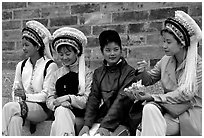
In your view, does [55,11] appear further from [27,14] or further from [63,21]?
[27,14]

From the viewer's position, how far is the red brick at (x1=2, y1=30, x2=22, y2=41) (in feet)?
17.9

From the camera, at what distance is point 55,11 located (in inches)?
208

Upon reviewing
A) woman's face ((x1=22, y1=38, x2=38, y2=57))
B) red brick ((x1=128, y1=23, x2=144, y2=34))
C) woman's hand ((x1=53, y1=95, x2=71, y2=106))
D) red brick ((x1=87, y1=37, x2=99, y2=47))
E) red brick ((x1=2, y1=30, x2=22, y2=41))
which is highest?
red brick ((x1=128, y1=23, x2=144, y2=34))

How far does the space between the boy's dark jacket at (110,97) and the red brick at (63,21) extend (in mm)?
1143

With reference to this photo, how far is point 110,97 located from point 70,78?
49 centimetres

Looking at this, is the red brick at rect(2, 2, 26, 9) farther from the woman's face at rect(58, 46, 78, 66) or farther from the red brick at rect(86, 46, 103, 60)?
the woman's face at rect(58, 46, 78, 66)

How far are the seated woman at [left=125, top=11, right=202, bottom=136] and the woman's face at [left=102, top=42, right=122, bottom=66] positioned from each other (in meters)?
0.31

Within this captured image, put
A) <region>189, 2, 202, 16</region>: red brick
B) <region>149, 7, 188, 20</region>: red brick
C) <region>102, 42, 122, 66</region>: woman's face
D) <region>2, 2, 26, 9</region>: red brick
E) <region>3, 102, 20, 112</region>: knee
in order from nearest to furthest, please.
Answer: <region>102, 42, 122, 66</region>: woman's face < <region>3, 102, 20, 112</region>: knee < <region>189, 2, 202, 16</region>: red brick < <region>149, 7, 188, 20</region>: red brick < <region>2, 2, 26, 9</region>: red brick

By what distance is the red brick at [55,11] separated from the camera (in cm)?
523

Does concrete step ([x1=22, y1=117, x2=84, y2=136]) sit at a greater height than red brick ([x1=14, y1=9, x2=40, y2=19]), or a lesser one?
lesser

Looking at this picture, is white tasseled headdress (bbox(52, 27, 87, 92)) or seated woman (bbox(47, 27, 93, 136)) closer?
seated woman (bbox(47, 27, 93, 136))

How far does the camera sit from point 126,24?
4926 millimetres

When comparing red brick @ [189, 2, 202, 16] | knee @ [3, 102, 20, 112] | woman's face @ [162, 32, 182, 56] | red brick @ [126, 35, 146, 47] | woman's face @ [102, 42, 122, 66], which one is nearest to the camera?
woman's face @ [162, 32, 182, 56]

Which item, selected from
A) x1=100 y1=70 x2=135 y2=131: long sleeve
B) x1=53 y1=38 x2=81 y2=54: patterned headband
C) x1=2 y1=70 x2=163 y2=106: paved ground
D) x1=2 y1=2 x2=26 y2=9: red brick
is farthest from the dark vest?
x1=2 y1=2 x2=26 y2=9: red brick
